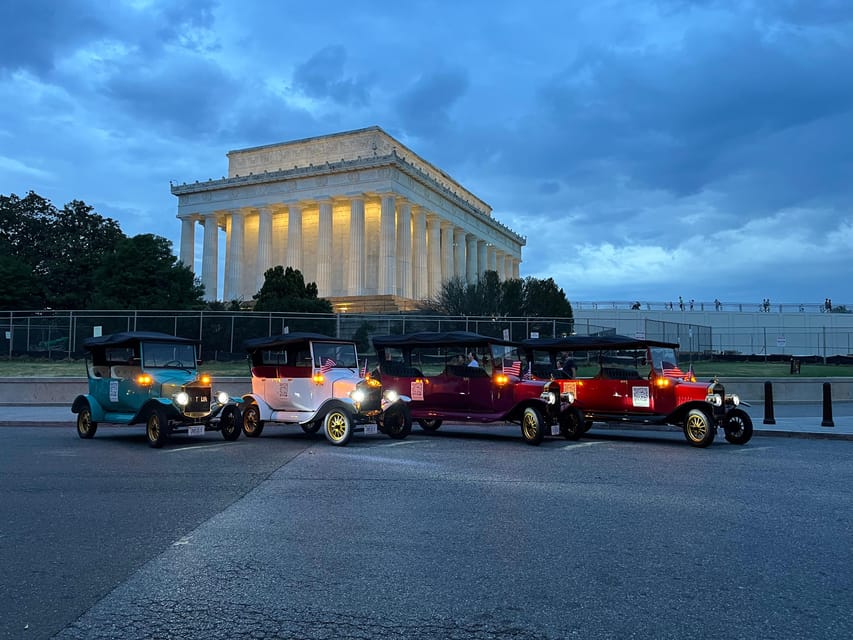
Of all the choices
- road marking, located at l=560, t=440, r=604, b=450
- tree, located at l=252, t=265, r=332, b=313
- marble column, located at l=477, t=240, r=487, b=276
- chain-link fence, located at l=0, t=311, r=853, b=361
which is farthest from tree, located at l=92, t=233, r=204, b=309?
marble column, located at l=477, t=240, r=487, b=276

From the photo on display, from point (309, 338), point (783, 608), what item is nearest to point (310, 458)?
point (309, 338)

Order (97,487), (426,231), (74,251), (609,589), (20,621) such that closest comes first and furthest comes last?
(20,621), (609,589), (97,487), (74,251), (426,231)

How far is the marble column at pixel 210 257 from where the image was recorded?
6450cm

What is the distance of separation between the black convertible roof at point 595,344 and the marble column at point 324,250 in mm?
46569

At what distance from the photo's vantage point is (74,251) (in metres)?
56.0

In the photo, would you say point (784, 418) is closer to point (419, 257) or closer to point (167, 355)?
point (167, 355)

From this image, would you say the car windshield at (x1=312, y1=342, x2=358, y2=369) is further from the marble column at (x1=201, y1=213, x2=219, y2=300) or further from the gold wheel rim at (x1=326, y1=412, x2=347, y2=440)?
the marble column at (x1=201, y1=213, x2=219, y2=300)

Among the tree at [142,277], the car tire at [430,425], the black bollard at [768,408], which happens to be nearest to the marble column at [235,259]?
the tree at [142,277]

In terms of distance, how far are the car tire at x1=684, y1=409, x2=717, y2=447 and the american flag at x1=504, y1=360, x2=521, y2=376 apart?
11.8 feet

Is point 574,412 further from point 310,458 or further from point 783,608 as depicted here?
point 783,608

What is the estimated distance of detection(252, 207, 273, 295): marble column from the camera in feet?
206

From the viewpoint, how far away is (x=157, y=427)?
512 inches

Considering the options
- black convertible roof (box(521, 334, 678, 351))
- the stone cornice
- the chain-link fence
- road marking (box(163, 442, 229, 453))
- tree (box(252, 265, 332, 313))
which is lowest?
road marking (box(163, 442, 229, 453))

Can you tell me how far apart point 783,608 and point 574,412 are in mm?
→ 10542
